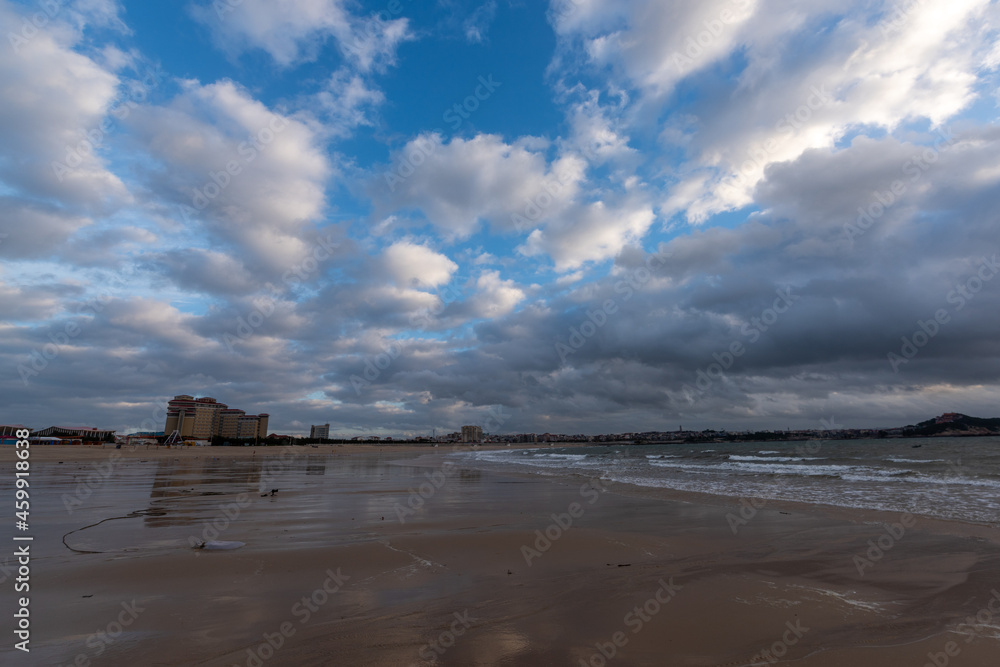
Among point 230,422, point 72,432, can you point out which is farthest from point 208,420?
point 72,432

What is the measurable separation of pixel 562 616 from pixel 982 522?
38.9ft

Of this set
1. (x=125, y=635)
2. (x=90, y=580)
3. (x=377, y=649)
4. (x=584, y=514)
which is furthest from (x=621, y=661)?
(x=584, y=514)

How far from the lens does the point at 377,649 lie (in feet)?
13.7

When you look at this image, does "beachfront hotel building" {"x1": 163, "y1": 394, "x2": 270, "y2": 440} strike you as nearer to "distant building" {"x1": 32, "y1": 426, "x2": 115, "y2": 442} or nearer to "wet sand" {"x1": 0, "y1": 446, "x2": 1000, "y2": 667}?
"distant building" {"x1": 32, "y1": 426, "x2": 115, "y2": 442}

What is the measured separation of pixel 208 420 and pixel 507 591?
175199 mm

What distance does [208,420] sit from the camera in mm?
149375

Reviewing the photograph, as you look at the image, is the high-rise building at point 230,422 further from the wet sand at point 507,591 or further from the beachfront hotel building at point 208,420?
the wet sand at point 507,591

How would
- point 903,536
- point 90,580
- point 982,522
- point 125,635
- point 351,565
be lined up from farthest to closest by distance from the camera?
point 982,522 → point 903,536 → point 351,565 → point 90,580 → point 125,635

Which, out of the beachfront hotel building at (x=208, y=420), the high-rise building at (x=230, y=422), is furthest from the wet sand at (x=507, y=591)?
the high-rise building at (x=230, y=422)

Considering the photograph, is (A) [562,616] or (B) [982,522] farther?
(B) [982,522]

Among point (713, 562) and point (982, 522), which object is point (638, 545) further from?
point (982, 522)

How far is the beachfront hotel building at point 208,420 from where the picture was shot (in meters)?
138

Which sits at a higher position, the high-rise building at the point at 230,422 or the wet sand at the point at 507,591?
the high-rise building at the point at 230,422

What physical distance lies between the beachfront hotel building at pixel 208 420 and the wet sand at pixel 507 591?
461ft
